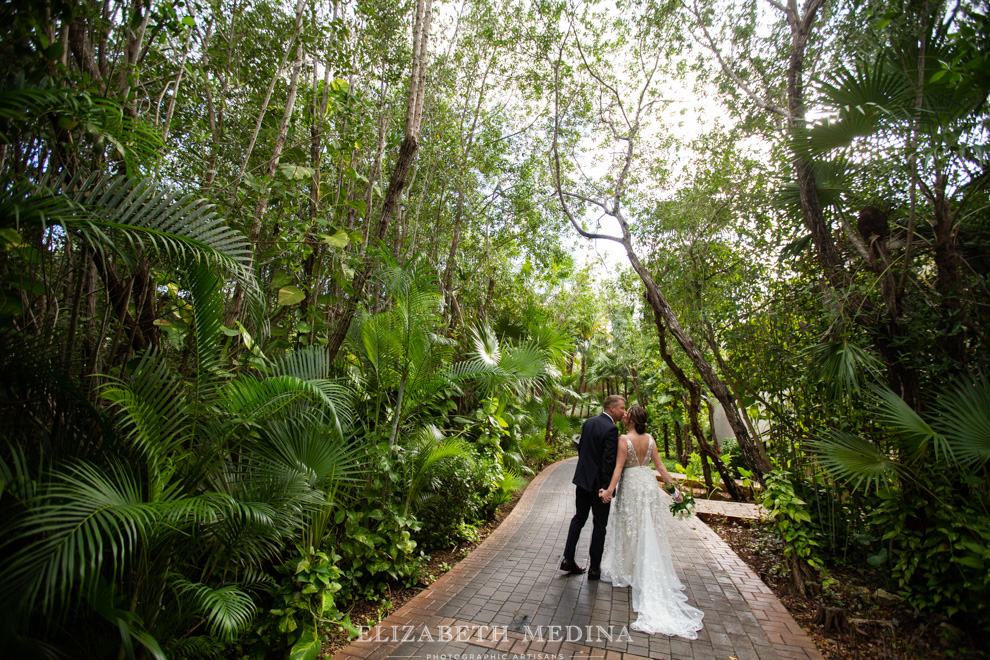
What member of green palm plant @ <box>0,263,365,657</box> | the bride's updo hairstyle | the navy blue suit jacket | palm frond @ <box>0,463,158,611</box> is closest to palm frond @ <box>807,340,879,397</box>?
the bride's updo hairstyle

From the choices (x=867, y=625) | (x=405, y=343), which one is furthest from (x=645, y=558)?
(x=405, y=343)

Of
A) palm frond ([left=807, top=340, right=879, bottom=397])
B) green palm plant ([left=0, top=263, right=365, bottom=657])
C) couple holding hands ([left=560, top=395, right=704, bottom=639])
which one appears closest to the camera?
green palm plant ([left=0, top=263, right=365, bottom=657])

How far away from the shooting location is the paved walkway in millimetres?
Answer: 3127

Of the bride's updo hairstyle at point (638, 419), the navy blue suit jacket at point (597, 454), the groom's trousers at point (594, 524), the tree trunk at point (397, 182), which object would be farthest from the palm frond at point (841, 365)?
the tree trunk at point (397, 182)

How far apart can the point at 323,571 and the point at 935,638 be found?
4339 millimetres

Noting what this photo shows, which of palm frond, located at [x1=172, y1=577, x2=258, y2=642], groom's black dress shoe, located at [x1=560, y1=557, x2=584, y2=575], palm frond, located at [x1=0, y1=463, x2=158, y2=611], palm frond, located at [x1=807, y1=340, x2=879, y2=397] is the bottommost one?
groom's black dress shoe, located at [x1=560, y1=557, x2=584, y2=575]

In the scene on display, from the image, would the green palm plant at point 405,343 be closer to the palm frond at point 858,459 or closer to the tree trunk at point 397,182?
the tree trunk at point 397,182

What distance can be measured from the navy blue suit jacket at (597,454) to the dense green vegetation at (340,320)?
118 cm

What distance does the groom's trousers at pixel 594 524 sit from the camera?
431 cm

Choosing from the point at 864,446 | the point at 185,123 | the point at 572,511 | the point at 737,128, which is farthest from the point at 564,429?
the point at 185,123

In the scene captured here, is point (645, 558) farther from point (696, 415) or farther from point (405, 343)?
point (696, 415)

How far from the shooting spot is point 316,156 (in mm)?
4984

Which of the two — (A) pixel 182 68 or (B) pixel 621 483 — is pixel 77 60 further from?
(B) pixel 621 483

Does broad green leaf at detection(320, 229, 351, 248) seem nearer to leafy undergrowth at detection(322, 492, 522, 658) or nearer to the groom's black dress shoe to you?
leafy undergrowth at detection(322, 492, 522, 658)
